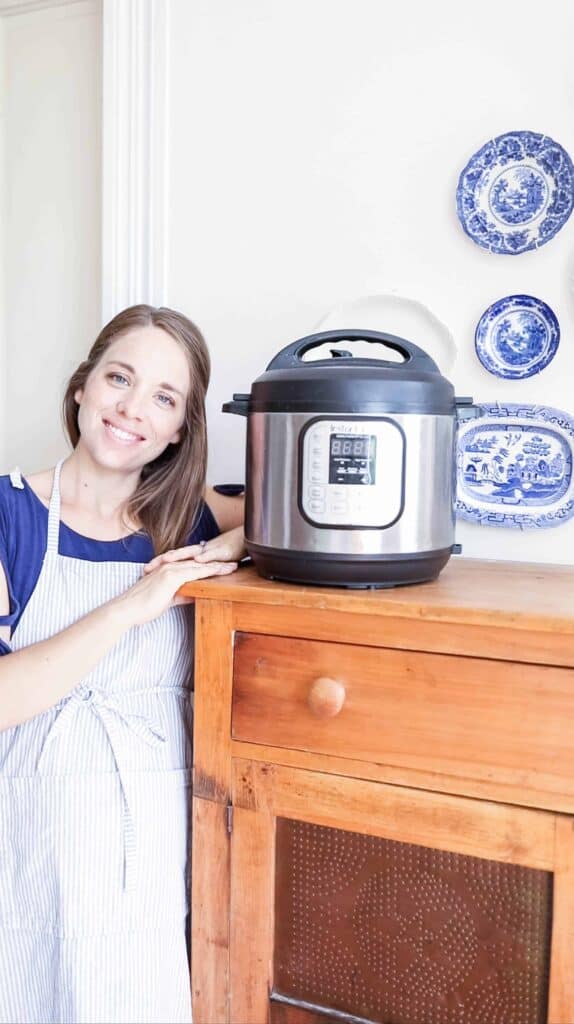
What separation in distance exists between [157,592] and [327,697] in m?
0.26

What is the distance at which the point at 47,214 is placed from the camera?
171 cm

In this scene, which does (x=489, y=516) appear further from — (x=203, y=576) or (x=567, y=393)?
(x=203, y=576)

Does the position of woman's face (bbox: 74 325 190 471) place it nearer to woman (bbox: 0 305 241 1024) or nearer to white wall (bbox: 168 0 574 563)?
woman (bbox: 0 305 241 1024)

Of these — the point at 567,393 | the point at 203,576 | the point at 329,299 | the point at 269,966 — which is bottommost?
the point at 269,966

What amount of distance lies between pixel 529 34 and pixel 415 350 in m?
0.57

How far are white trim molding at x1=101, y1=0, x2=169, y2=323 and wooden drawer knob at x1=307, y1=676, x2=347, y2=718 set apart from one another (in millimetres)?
845

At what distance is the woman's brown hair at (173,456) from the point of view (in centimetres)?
128

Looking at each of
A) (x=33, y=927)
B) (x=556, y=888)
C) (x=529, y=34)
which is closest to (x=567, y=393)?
(x=529, y=34)

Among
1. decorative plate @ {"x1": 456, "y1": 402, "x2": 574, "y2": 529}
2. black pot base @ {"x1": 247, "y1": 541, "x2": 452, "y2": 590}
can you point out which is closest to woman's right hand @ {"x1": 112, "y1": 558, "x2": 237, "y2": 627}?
black pot base @ {"x1": 247, "y1": 541, "x2": 452, "y2": 590}

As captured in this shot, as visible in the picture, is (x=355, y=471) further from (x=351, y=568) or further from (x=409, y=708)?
(x=409, y=708)

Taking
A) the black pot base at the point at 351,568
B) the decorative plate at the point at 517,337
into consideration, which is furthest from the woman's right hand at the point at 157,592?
the decorative plate at the point at 517,337

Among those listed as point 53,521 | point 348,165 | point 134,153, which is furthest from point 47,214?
point 53,521

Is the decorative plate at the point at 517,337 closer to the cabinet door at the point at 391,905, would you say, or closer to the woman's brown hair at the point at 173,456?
the woman's brown hair at the point at 173,456

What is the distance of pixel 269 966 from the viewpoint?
1.03m
